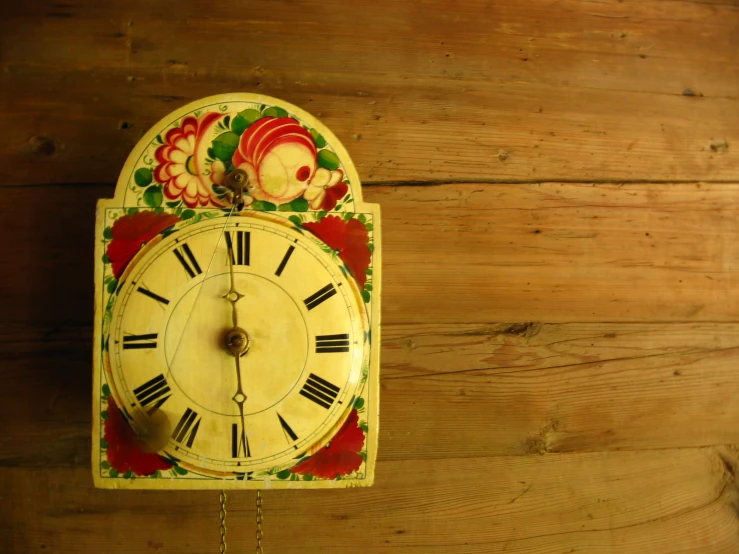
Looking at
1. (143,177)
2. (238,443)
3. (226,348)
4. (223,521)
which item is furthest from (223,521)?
(143,177)

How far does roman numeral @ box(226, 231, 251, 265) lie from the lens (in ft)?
2.66

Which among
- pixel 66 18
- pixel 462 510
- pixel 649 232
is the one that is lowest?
pixel 462 510

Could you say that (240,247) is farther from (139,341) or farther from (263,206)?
(139,341)

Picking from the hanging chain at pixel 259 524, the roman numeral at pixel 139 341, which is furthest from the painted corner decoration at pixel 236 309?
the hanging chain at pixel 259 524

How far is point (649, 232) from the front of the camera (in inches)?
43.0

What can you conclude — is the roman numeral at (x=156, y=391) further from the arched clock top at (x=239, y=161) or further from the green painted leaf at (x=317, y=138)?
the green painted leaf at (x=317, y=138)

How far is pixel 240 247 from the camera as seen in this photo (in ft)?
2.68

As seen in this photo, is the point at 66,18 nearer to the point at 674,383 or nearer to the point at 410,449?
the point at 410,449

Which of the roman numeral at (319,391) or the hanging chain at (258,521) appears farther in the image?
the hanging chain at (258,521)

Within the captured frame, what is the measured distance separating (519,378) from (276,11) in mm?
776

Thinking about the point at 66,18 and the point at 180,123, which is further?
the point at 66,18

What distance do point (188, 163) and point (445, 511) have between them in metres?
0.71

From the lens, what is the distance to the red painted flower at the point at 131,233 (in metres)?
0.81

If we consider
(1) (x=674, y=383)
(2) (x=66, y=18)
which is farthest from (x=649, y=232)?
(2) (x=66, y=18)
